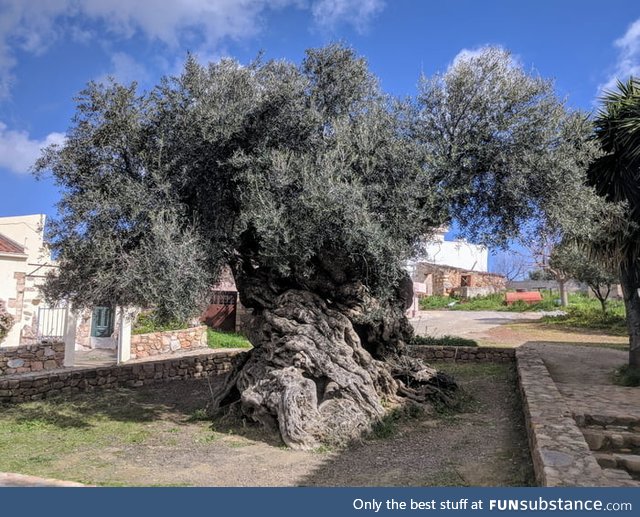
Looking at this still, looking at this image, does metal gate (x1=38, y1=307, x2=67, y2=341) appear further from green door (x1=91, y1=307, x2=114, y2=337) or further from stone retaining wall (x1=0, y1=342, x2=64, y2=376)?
stone retaining wall (x1=0, y1=342, x2=64, y2=376)

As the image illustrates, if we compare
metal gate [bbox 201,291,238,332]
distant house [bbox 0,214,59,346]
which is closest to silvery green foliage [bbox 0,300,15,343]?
distant house [bbox 0,214,59,346]

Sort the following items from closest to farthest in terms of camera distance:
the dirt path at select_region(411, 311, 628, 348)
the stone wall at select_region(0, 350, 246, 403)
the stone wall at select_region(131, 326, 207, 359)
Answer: the stone wall at select_region(0, 350, 246, 403)
the stone wall at select_region(131, 326, 207, 359)
the dirt path at select_region(411, 311, 628, 348)

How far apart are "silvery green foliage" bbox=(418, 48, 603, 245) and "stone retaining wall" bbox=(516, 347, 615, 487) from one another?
2.84m

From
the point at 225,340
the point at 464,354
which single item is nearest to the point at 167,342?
the point at 225,340

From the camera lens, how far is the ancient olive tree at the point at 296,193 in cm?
781

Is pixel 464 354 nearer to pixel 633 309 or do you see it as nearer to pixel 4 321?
pixel 633 309

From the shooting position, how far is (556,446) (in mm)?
5922

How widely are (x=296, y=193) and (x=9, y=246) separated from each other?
12653 millimetres

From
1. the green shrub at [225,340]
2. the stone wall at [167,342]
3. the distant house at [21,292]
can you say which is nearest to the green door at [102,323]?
the distant house at [21,292]

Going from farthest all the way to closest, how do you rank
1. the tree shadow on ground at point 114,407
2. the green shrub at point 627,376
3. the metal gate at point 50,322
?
1. the metal gate at point 50,322
2. the green shrub at point 627,376
3. the tree shadow on ground at point 114,407

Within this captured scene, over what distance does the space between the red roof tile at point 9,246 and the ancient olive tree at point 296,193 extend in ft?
26.8

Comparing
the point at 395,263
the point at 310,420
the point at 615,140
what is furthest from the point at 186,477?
the point at 615,140

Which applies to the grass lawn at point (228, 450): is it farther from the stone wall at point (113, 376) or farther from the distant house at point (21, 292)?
the distant house at point (21, 292)

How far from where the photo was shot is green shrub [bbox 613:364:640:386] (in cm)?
1153
